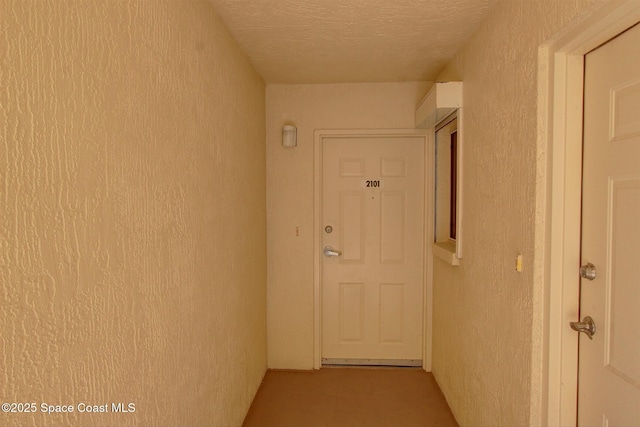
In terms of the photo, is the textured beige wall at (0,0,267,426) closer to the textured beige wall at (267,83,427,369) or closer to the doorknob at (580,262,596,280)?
the textured beige wall at (267,83,427,369)

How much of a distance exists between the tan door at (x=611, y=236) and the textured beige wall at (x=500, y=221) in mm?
165

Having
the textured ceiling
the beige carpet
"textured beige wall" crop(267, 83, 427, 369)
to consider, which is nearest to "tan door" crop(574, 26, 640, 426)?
the textured ceiling

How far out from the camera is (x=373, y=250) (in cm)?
320

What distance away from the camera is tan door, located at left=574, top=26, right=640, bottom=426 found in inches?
44.1

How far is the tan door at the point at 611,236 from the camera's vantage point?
3.67 feet

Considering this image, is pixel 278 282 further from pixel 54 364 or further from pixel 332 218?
pixel 54 364

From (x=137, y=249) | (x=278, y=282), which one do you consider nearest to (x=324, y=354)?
(x=278, y=282)

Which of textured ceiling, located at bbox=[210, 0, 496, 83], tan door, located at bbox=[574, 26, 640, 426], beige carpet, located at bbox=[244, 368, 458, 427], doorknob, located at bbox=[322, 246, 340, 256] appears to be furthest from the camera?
doorknob, located at bbox=[322, 246, 340, 256]

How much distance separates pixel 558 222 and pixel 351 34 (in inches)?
57.7

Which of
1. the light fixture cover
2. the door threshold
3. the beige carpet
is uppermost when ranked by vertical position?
the light fixture cover

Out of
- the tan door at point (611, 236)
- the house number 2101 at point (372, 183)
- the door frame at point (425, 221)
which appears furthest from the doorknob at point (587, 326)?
the house number 2101 at point (372, 183)

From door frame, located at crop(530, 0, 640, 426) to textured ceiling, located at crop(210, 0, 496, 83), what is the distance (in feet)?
2.09

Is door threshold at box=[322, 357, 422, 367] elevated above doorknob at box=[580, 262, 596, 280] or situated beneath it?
situated beneath

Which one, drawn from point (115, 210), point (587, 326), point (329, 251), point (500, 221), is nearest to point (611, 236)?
point (587, 326)
